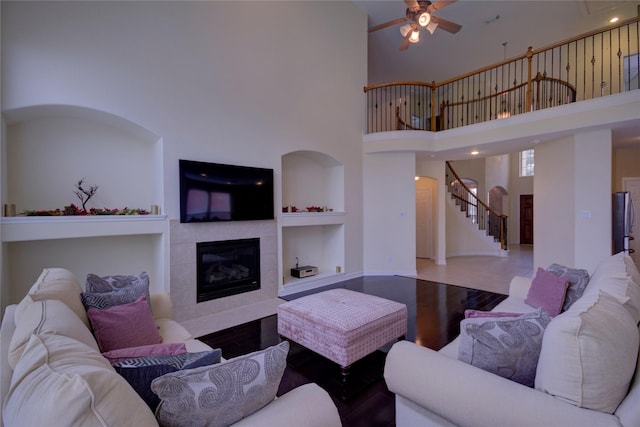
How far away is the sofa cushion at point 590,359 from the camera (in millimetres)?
1027

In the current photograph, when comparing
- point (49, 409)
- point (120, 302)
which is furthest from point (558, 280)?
point (120, 302)

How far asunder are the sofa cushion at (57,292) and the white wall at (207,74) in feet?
5.56

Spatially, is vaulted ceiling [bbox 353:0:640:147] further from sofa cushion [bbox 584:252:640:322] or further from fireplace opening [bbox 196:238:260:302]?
fireplace opening [bbox 196:238:260:302]

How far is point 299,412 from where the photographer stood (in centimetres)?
107

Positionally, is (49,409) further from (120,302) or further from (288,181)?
(288,181)

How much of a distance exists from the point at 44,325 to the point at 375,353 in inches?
96.7

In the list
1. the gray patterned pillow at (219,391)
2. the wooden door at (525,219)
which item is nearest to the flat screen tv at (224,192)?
the gray patterned pillow at (219,391)

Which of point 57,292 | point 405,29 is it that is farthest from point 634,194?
point 57,292

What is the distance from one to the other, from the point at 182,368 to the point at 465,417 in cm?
116

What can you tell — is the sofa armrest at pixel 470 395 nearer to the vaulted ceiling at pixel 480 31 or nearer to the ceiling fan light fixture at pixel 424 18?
the ceiling fan light fixture at pixel 424 18

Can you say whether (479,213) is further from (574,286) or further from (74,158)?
(74,158)

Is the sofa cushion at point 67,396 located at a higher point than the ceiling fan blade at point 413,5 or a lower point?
lower

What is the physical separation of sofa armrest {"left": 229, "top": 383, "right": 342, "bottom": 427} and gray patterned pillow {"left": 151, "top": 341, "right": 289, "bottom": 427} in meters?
0.04

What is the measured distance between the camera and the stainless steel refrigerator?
4.54 meters
